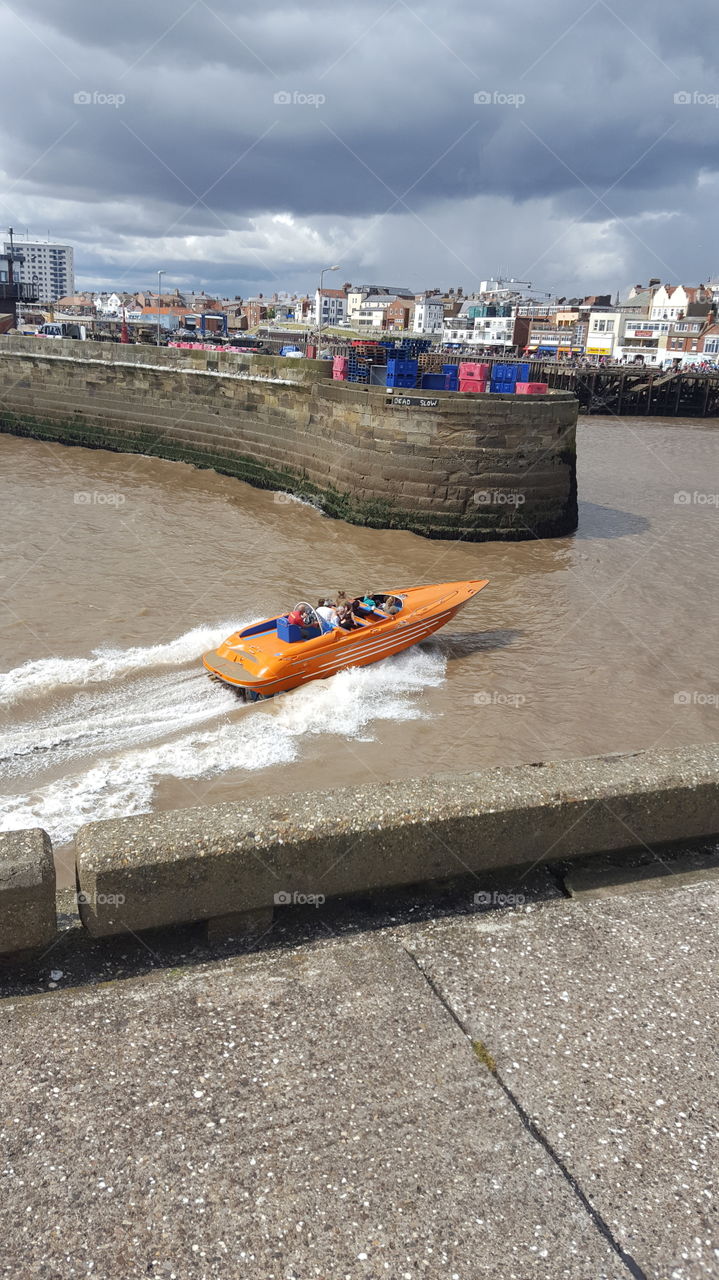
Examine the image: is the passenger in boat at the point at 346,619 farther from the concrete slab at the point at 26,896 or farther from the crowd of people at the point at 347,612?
the concrete slab at the point at 26,896

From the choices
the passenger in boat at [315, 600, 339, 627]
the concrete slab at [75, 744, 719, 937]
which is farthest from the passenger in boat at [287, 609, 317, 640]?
the concrete slab at [75, 744, 719, 937]

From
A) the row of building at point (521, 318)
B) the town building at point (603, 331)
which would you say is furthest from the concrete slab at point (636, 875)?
the town building at point (603, 331)

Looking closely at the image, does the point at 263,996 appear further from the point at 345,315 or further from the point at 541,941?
the point at 345,315

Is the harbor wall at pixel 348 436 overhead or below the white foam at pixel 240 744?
overhead

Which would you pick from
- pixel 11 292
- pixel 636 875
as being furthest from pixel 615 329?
pixel 636 875

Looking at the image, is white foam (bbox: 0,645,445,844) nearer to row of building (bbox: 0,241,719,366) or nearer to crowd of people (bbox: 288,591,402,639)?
crowd of people (bbox: 288,591,402,639)

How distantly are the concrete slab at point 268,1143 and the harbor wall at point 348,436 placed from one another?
1663 cm

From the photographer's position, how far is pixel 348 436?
20.7 meters

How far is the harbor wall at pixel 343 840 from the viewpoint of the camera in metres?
3.41

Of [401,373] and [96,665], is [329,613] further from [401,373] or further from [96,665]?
[401,373]

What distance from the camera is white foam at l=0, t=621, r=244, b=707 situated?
10281mm

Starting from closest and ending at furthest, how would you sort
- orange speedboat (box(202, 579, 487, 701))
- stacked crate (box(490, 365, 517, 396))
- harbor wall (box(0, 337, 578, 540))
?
orange speedboat (box(202, 579, 487, 701)) < harbor wall (box(0, 337, 578, 540)) < stacked crate (box(490, 365, 517, 396))

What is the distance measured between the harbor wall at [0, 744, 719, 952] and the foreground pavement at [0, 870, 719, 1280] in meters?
0.25

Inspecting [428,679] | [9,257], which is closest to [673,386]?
[9,257]
